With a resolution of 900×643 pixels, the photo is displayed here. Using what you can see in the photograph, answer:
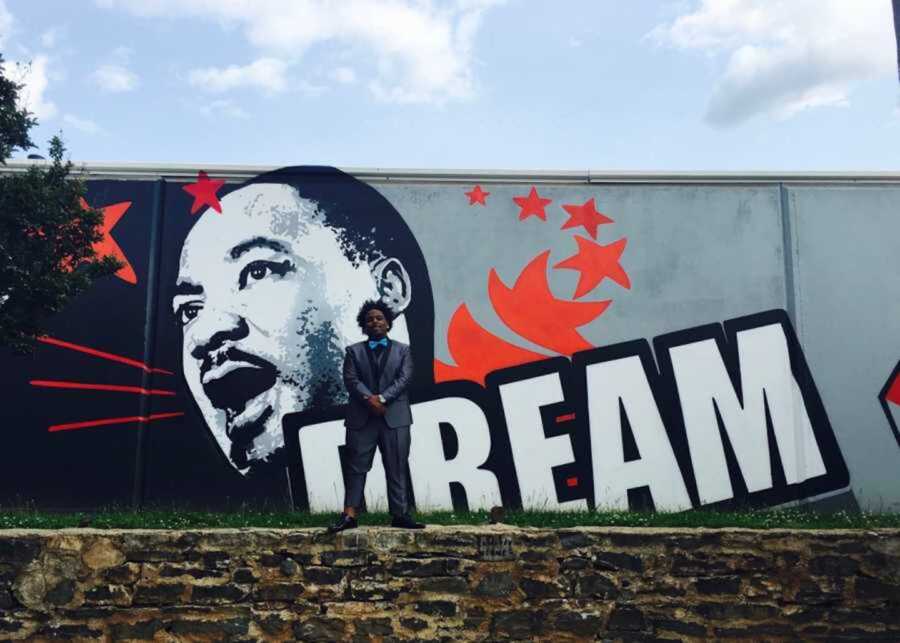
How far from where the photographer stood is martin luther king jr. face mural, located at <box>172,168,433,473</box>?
7.43 meters

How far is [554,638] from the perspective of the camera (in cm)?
586

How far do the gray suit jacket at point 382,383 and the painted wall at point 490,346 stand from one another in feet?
3.96

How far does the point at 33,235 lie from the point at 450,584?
4753mm

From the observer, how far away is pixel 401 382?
6.18 metres

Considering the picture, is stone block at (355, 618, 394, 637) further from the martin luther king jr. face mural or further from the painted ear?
the painted ear

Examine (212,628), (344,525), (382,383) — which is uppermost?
(382,383)

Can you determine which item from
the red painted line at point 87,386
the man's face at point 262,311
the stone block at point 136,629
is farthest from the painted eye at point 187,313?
the stone block at point 136,629

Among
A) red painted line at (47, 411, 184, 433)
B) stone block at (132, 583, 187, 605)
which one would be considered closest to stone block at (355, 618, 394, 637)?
stone block at (132, 583, 187, 605)

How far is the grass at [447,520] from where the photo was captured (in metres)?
6.42

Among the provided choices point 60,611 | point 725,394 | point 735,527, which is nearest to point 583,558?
point 735,527

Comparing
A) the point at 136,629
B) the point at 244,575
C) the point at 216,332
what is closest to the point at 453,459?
the point at 244,575

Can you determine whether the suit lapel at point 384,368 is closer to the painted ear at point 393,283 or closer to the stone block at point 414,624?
the painted ear at point 393,283

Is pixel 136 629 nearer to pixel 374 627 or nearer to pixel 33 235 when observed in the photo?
pixel 374 627

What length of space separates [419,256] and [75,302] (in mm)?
3653
